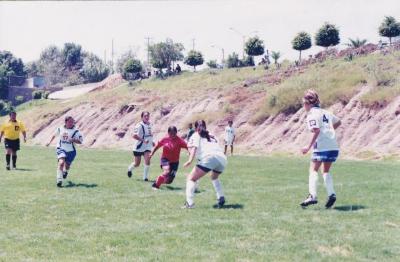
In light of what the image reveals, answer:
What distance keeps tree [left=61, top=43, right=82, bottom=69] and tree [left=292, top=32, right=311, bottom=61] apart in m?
104

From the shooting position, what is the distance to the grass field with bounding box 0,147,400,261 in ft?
26.9

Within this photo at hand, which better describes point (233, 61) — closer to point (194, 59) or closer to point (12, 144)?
point (194, 59)

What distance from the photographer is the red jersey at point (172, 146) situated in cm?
1551

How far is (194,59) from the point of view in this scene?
75.0 metres

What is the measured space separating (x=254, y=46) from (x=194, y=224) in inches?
2308

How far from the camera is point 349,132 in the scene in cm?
3784

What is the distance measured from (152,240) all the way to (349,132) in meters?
30.6

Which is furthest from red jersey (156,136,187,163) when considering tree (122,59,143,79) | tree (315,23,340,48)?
tree (122,59,143,79)

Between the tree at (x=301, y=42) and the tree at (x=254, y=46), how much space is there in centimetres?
762

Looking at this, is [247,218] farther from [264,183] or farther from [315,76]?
[315,76]

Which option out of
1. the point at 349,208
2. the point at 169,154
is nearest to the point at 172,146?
the point at 169,154

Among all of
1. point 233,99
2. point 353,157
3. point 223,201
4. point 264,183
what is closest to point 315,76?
point 233,99

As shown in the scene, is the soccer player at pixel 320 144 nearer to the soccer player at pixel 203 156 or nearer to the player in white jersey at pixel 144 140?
the soccer player at pixel 203 156

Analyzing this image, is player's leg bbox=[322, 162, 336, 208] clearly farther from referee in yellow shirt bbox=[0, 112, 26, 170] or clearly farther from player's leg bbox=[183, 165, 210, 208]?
referee in yellow shirt bbox=[0, 112, 26, 170]
